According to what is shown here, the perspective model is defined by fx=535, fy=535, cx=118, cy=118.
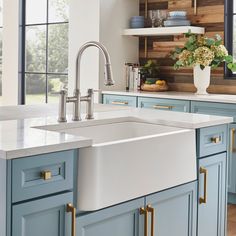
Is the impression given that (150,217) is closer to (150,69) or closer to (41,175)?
(41,175)

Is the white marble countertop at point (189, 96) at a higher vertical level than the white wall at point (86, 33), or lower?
lower

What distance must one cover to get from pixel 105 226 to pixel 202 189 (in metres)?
0.73

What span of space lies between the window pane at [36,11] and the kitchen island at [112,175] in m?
3.25

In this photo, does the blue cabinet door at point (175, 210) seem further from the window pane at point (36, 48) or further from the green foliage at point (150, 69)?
the window pane at point (36, 48)

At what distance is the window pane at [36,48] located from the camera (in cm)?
626

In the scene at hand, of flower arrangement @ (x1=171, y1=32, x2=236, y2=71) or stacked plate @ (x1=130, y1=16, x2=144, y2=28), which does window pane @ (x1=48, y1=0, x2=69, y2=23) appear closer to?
stacked plate @ (x1=130, y1=16, x2=144, y2=28)

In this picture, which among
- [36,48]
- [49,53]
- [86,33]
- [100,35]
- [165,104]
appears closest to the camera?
[165,104]

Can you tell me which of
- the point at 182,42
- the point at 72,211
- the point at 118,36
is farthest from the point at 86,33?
the point at 72,211

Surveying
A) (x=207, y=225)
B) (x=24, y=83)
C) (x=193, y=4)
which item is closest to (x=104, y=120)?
(x=207, y=225)

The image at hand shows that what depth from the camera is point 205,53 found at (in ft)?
15.5

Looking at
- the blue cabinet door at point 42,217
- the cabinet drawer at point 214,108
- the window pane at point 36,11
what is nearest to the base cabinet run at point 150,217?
the blue cabinet door at point 42,217

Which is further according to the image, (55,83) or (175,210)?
(55,83)

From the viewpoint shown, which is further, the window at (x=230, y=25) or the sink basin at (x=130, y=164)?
the window at (x=230, y=25)

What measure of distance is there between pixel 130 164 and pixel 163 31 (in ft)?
10.0
